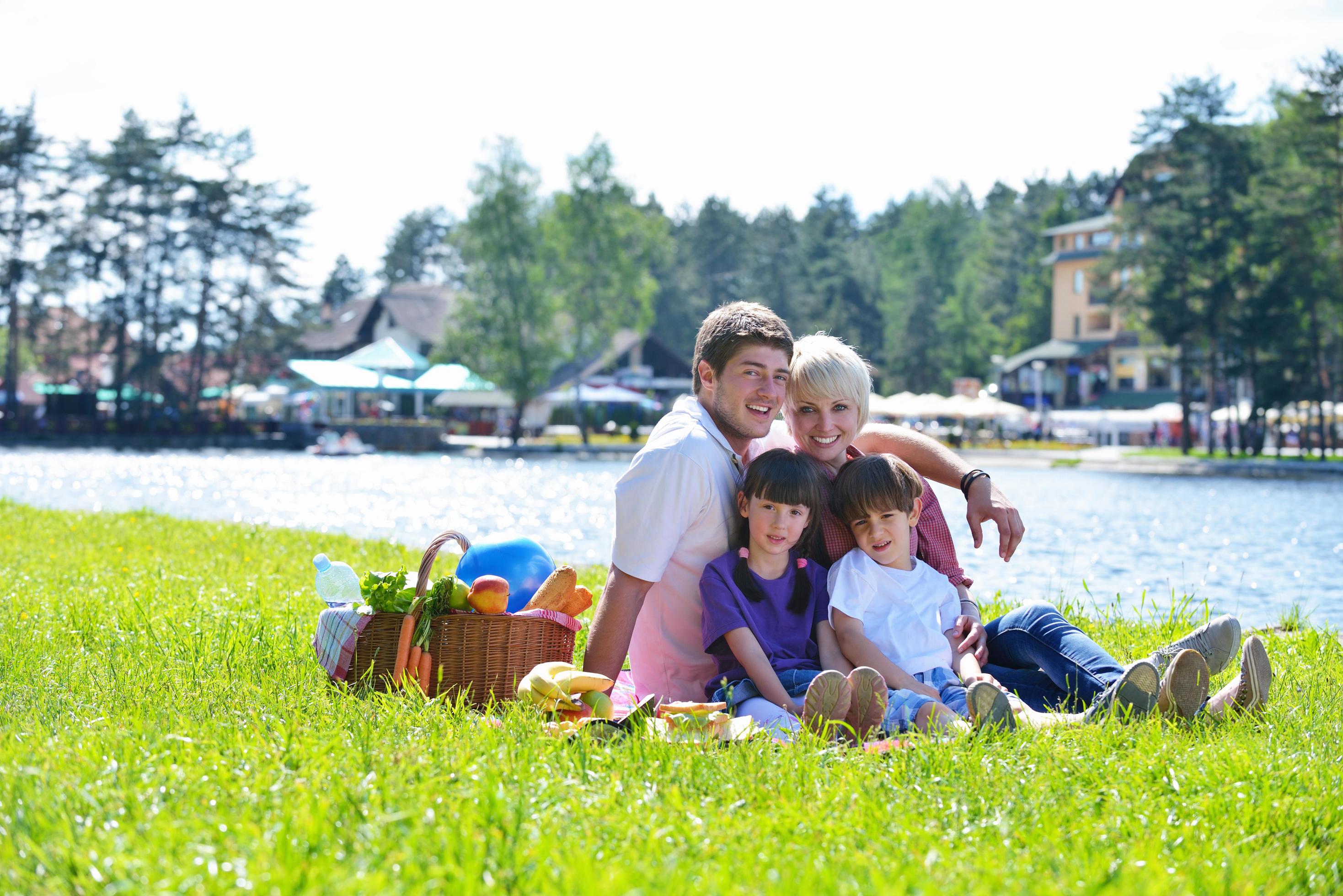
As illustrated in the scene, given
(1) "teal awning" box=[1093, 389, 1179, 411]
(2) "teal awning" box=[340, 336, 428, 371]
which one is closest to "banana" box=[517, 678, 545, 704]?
(2) "teal awning" box=[340, 336, 428, 371]

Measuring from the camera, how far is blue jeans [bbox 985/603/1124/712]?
4.21 m

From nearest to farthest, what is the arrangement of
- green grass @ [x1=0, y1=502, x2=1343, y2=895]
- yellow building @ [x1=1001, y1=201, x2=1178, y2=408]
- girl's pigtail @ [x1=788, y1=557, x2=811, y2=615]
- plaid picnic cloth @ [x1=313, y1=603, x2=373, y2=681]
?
green grass @ [x1=0, y1=502, x2=1343, y2=895]
girl's pigtail @ [x1=788, y1=557, x2=811, y2=615]
plaid picnic cloth @ [x1=313, y1=603, x2=373, y2=681]
yellow building @ [x1=1001, y1=201, x2=1178, y2=408]

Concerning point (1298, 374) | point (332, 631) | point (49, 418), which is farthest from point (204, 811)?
point (49, 418)

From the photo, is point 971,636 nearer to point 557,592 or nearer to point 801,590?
point 801,590

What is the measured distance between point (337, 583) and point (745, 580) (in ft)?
5.10

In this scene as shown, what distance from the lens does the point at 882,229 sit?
10075 cm

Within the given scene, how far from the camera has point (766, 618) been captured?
4172 mm

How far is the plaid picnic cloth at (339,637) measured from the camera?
435 centimetres

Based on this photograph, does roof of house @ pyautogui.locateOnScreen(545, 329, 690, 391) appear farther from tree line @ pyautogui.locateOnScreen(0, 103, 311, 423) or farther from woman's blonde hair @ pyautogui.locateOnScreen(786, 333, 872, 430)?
woman's blonde hair @ pyautogui.locateOnScreen(786, 333, 872, 430)

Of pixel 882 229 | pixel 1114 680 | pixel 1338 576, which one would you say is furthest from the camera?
pixel 882 229

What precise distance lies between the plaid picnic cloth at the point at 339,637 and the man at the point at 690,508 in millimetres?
921

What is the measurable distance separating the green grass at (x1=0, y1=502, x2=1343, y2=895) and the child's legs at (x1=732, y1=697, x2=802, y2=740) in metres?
0.20

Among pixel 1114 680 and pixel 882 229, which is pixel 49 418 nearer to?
pixel 1114 680

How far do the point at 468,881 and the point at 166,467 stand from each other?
3633cm
